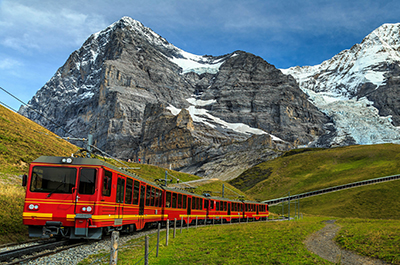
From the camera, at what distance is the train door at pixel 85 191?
16.1 meters

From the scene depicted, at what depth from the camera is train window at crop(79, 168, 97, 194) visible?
1631 cm

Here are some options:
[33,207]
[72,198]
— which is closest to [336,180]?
[72,198]

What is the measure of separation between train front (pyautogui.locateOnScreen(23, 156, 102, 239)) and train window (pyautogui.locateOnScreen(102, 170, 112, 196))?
1.79 ft

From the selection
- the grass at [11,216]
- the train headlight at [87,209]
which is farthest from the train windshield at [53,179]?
the grass at [11,216]

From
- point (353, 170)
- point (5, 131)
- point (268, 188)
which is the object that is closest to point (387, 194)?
point (353, 170)

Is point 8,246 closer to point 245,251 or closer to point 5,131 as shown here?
point 245,251

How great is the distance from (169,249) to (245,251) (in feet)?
11.9

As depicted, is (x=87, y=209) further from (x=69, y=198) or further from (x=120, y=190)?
(x=120, y=190)

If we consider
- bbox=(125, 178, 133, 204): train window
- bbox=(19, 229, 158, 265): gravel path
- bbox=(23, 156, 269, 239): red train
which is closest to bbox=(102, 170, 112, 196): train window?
bbox=(23, 156, 269, 239): red train

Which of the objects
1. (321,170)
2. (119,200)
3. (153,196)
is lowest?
(119,200)

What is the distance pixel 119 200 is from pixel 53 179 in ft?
12.8

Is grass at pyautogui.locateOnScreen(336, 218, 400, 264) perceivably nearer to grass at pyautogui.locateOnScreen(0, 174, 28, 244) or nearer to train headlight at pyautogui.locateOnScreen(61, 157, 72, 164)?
train headlight at pyautogui.locateOnScreen(61, 157, 72, 164)

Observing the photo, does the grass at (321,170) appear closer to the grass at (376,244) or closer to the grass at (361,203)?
the grass at (361,203)

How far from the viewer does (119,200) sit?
61.3ft
